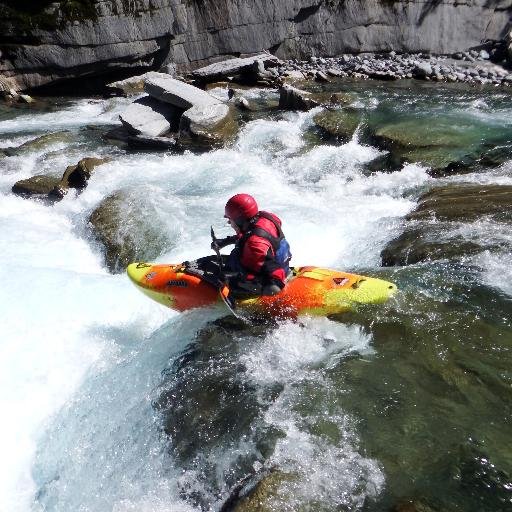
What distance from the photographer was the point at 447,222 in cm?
590

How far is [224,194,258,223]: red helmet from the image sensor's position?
401 centimetres

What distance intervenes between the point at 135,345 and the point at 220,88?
10329 millimetres

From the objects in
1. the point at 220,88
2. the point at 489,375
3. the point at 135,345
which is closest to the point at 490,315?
the point at 489,375

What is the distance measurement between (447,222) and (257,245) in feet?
9.76

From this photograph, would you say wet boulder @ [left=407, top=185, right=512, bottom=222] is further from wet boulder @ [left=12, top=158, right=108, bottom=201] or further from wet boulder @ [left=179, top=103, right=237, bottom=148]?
wet boulder @ [left=12, top=158, right=108, bottom=201]

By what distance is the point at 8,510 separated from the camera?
3.63 m

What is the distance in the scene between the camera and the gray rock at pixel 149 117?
10.1m

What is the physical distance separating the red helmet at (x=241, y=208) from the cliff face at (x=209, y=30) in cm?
1163

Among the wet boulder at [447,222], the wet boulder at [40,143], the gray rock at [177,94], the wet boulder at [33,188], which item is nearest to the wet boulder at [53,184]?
the wet boulder at [33,188]

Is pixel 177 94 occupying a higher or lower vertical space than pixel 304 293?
higher

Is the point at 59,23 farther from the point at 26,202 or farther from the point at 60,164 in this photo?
the point at 26,202

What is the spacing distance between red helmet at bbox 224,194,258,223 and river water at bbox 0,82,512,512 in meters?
1.04

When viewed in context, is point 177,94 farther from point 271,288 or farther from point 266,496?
point 266,496

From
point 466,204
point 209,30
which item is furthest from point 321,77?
point 466,204
